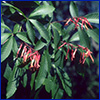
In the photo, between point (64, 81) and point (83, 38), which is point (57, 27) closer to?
point (83, 38)

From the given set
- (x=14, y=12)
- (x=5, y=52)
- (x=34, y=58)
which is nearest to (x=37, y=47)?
(x=34, y=58)

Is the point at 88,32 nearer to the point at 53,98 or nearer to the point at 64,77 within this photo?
the point at 64,77

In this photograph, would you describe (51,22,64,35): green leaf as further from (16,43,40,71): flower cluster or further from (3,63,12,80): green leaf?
(3,63,12,80): green leaf

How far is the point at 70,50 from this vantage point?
4.17 ft

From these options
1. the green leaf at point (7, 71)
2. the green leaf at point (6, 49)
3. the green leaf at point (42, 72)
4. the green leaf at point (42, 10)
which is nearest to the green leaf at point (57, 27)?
the green leaf at point (42, 10)

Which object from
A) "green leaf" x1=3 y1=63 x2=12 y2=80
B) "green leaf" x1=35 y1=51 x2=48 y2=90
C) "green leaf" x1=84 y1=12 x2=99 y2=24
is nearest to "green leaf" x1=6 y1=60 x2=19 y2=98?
"green leaf" x1=3 y1=63 x2=12 y2=80

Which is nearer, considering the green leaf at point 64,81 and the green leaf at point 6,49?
the green leaf at point 6,49

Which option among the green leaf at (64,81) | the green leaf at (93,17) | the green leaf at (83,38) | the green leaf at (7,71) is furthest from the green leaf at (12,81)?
the green leaf at (93,17)

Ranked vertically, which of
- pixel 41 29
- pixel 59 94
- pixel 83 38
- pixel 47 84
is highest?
pixel 41 29

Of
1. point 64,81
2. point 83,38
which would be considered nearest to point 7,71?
point 64,81

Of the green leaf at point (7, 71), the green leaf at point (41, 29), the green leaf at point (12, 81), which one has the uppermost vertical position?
the green leaf at point (41, 29)

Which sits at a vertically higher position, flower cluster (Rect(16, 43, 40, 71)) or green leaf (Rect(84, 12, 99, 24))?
green leaf (Rect(84, 12, 99, 24))

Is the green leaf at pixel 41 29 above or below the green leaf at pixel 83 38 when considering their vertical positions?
above

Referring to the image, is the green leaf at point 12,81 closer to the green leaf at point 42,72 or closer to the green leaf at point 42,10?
the green leaf at point 42,72
